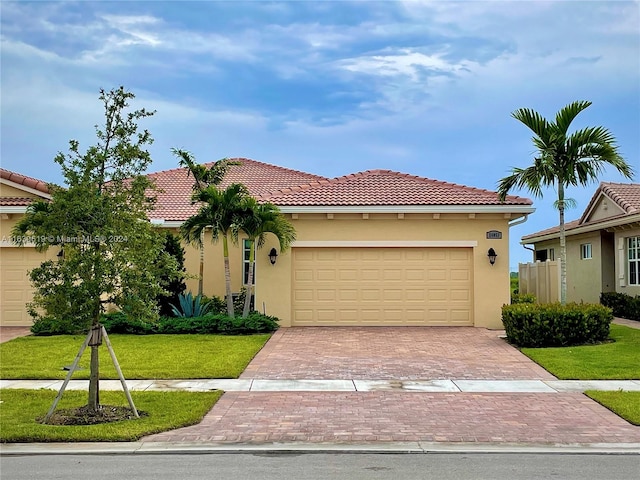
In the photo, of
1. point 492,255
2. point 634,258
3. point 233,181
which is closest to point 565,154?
point 492,255

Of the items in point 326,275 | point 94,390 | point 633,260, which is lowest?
point 94,390

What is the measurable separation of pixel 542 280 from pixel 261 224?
1059 centimetres

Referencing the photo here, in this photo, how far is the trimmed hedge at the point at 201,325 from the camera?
1762 cm

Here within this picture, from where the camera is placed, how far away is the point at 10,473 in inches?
272

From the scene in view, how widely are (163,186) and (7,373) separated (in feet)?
47.7

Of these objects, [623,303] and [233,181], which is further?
[233,181]

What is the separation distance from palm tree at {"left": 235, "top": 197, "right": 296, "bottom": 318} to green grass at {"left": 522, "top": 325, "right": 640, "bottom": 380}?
7.04 meters

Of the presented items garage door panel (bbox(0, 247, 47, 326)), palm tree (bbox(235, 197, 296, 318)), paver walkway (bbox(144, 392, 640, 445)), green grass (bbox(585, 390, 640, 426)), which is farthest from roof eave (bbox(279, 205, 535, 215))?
paver walkway (bbox(144, 392, 640, 445))

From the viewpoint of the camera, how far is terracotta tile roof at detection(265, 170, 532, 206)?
63.4ft

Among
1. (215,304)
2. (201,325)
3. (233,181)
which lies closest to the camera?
(201,325)

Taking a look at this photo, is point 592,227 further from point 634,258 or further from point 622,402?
point 622,402

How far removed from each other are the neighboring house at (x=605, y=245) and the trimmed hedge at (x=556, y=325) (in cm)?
679

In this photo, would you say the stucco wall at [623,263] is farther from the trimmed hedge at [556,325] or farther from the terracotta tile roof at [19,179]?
the terracotta tile roof at [19,179]

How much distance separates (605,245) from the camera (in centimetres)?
2545
